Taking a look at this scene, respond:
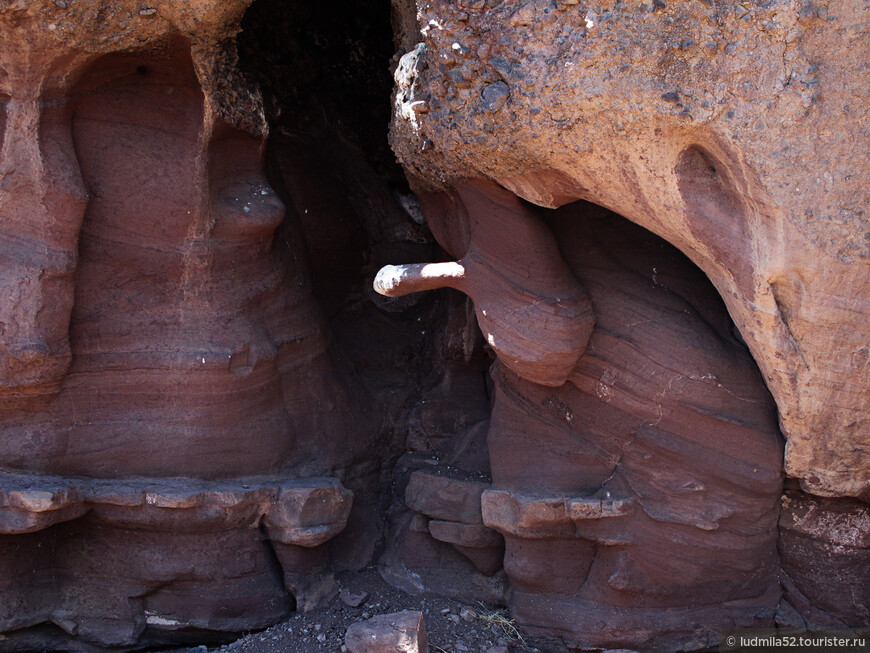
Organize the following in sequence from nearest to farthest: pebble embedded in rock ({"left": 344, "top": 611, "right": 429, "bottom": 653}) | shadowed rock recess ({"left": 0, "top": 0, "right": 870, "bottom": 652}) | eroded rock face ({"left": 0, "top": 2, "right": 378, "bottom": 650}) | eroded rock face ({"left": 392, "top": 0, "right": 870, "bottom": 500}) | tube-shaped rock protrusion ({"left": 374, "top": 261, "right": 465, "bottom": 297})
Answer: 1. eroded rock face ({"left": 392, "top": 0, "right": 870, "bottom": 500})
2. shadowed rock recess ({"left": 0, "top": 0, "right": 870, "bottom": 652})
3. pebble embedded in rock ({"left": 344, "top": 611, "right": 429, "bottom": 653})
4. eroded rock face ({"left": 0, "top": 2, "right": 378, "bottom": 650})
5. tube-shaped rock protrusion ({"left": 374, "top": 261, "right": 465, "bottom": 297})

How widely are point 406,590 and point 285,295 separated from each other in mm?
1250

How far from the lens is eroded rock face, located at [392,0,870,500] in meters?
2.18

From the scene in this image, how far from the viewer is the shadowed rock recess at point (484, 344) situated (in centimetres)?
238

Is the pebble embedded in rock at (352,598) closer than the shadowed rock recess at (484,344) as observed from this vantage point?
No

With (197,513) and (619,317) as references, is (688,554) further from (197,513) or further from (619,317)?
(197,513)

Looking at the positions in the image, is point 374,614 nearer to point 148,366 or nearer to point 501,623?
point 501,623

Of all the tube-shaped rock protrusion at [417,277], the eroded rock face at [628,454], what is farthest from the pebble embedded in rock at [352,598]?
the tube-shaped rock protrusion at [417,277]

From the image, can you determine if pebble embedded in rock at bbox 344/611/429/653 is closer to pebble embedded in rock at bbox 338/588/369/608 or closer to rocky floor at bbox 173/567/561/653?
rocky floor at bbox 173/567/561/653

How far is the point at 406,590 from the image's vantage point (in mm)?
3287

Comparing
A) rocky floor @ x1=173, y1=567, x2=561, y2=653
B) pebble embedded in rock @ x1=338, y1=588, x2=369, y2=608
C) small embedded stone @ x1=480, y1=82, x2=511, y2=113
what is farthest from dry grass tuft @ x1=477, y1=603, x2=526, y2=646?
small embedded stone @ x1=480, y1=82, x2=511, y2=113

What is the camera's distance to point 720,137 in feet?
7.39

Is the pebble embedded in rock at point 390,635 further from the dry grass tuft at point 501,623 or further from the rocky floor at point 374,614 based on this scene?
the dry grass tuft at point 501,623

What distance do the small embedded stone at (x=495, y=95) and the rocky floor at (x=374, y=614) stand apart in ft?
5.97

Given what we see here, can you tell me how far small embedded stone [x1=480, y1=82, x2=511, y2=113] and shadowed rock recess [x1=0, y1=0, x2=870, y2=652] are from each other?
0.01 meters
